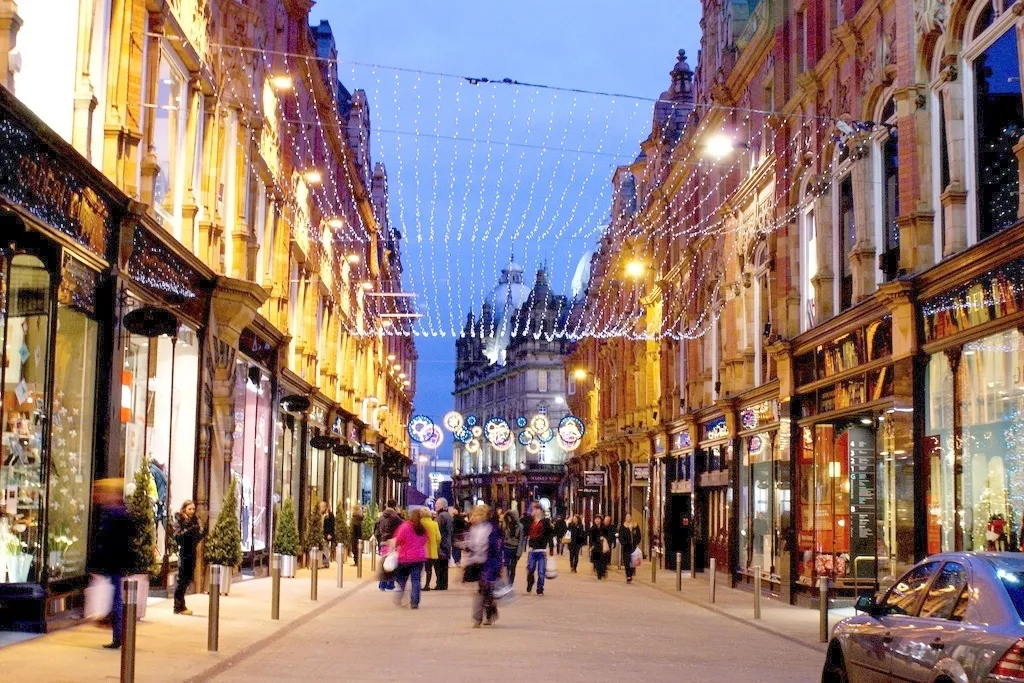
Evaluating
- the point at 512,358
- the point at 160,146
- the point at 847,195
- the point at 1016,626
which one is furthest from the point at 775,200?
the point at 512,358

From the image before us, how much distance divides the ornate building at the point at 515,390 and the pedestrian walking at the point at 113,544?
8812 cm

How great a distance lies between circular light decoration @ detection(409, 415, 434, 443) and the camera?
208ft

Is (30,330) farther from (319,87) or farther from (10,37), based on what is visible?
(319,87)

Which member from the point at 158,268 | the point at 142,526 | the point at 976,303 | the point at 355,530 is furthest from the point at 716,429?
the point at 142,526

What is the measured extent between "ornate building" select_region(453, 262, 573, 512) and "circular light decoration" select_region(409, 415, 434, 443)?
38.9 meters

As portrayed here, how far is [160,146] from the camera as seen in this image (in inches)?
886

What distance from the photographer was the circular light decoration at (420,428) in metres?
63.4

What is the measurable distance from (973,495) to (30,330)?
38.6 feet

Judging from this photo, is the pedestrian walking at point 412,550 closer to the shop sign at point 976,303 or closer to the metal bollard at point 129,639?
the shop sign at point 976,303

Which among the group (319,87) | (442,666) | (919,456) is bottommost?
(442,666)

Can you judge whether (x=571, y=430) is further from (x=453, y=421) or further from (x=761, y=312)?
(x=761, y=312)

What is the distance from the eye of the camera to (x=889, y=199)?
23.5 meters

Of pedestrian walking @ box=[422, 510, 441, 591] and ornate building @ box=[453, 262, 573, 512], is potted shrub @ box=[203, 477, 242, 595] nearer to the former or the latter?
pedestrian walking @ box=[422, 510, 441, 591]

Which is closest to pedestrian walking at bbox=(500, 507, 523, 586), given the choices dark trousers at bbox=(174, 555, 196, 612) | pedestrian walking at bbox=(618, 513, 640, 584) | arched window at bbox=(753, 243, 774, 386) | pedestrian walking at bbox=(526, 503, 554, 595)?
pedestrian walking at bbox=(526, 503, 554, 595)
